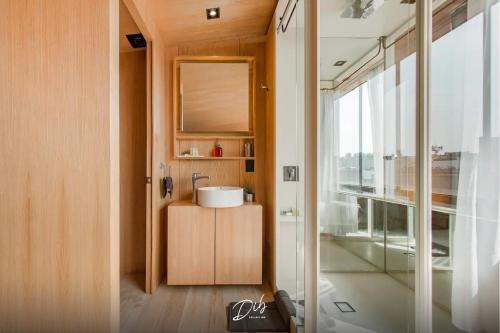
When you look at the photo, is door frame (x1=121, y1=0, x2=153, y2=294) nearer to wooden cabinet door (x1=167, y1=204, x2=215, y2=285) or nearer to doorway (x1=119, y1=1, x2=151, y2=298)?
wooden cabinet door (x1=167, y1=204, x2=215, y2=285)

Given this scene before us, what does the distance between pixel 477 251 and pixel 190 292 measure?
208 centimetres

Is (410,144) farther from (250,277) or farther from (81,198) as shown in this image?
(250,277)

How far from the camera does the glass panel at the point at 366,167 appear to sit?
1.26m

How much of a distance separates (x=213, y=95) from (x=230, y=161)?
0.71m

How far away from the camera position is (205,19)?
234 centimetres

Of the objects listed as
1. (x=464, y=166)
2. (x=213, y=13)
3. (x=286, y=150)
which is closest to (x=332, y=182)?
(x=286, y=150)

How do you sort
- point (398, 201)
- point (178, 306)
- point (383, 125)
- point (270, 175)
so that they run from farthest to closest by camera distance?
point (270, 175) → point (178, 306) → point (383, 125) → point (398, 201)

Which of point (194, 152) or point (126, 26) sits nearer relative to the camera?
point (126, 26)

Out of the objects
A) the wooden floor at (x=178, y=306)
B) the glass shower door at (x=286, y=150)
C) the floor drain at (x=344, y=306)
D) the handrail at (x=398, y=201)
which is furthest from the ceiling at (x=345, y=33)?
the wooden floor at (x=178, y=306)

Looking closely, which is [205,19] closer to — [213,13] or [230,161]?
[213,13]

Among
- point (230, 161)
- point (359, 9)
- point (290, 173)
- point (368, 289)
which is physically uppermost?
point (359, 9)

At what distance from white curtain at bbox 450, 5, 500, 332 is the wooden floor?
4.76 feet

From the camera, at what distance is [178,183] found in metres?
2.78

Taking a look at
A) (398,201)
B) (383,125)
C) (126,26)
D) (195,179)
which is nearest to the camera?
(398,201)
